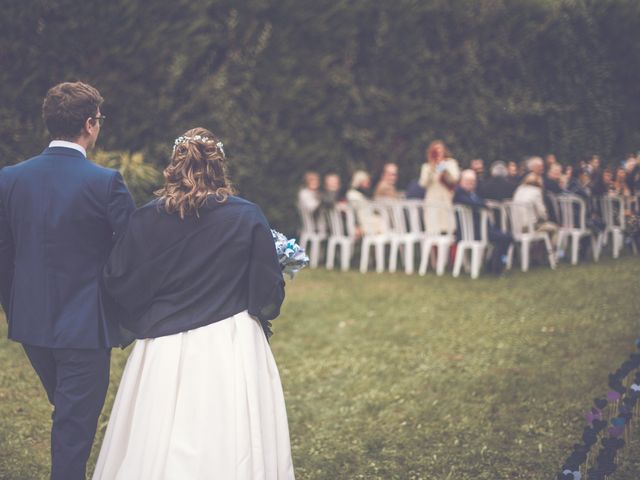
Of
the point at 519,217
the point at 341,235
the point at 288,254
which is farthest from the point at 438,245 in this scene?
the point at 288,254

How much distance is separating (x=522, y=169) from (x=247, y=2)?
18.6ft

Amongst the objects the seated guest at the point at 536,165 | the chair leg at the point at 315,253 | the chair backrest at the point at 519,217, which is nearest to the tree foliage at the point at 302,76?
the seated guest at the point at 536,165

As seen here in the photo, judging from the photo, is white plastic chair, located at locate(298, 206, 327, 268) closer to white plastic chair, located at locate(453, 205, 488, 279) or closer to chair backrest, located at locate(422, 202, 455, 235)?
chair backrest, located at locate(422, 202, 455, 235)

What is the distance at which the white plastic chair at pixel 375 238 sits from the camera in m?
12.5

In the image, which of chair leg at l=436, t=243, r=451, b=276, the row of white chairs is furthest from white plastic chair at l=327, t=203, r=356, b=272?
chair leg at l=436, t=243, r=451, b=276

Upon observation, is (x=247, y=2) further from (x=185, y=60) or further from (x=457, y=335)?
(x=457, y=335)

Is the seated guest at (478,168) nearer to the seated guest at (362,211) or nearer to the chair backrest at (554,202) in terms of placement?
the seated guest at (362,211)

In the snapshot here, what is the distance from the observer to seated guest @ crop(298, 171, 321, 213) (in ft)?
42.8

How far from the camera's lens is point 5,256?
4.09m

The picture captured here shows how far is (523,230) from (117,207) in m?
6.92

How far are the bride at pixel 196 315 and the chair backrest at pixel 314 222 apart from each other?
912cm

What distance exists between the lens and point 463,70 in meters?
12.6

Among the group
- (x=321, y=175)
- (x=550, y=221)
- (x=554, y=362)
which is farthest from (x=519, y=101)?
(x=321, y=175)

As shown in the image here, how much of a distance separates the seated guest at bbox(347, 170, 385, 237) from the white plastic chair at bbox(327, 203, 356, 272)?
12 cm
